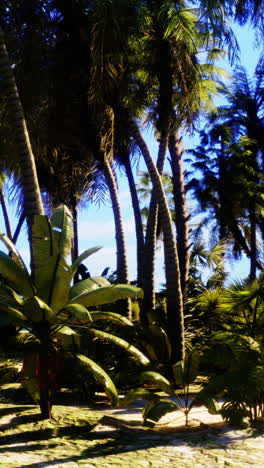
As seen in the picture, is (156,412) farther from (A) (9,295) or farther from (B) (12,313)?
(A) (9,295)

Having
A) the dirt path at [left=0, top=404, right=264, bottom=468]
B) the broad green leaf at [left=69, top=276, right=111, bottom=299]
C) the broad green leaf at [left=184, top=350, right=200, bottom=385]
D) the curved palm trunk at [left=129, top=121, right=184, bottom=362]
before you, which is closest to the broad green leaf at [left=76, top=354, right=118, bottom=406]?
the dirt path at [left=0, top=404, right=264, bottom=468]

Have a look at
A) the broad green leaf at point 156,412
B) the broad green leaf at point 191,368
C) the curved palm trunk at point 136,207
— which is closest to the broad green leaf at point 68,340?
the broad green leaf at point 156,412

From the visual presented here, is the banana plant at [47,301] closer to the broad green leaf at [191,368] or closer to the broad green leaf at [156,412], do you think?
the broad green leaf at [156,412]

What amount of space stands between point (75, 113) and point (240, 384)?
32.8 ft

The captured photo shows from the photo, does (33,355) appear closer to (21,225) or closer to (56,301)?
(56,301)

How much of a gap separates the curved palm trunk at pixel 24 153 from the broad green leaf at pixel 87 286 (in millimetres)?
2300

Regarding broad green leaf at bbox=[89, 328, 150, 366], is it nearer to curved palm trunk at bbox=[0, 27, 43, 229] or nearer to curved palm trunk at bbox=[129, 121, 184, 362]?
curved palm trunk at bbox=[0, 27, 43, 229]

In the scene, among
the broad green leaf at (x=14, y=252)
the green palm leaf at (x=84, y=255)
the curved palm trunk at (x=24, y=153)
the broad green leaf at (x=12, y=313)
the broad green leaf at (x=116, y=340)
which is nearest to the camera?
the broad green leaf at (x=12, y=313)

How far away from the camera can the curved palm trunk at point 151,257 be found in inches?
654

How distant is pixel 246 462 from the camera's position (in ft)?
25.7

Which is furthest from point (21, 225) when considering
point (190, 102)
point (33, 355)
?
point (33, 355)

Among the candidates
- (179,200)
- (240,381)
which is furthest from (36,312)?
(179,200)

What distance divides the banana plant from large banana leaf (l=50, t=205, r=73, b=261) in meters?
0.02

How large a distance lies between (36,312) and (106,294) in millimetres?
1256
